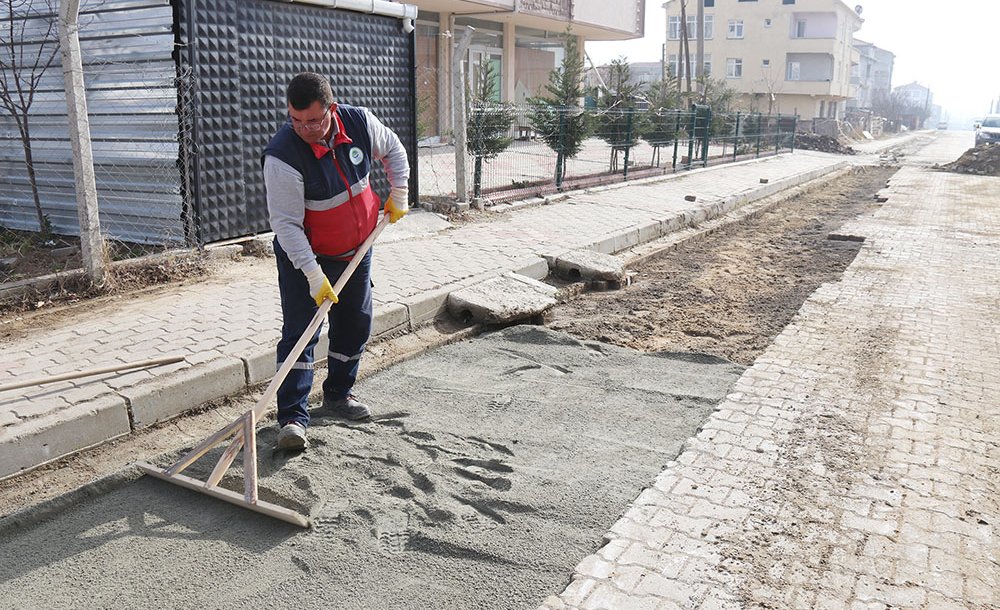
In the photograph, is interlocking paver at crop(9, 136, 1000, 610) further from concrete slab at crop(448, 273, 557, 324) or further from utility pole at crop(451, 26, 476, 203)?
utility pole at crop(451, 26, 476, 203)

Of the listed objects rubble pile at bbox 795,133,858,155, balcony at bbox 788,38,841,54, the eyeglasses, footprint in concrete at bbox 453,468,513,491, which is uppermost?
balcony at bbox 788,38,841,54

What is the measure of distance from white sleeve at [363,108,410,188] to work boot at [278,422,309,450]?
137 cm

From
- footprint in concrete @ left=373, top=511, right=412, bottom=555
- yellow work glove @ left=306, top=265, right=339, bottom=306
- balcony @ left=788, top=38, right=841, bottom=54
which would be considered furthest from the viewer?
balcony @ left=788, top=38, right=841, bottom=54

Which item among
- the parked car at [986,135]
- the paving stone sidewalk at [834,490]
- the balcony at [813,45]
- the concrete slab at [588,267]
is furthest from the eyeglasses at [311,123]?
the balcony at [813,45]

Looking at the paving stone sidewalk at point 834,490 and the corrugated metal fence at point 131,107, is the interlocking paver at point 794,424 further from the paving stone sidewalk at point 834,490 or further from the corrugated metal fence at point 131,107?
the corrugated metal fence at point 131,107

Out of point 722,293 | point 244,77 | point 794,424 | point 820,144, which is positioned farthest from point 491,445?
point 820,144

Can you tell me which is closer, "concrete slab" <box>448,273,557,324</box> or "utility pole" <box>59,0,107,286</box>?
"utility pole" <box>59,0,107,286</box>

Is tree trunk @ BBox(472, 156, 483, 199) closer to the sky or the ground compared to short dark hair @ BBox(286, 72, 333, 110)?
closer to the ground

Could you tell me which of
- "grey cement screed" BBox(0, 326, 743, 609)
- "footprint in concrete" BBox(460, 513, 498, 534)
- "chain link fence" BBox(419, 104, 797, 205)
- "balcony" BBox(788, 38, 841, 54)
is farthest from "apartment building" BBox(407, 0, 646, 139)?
"balcony" BBox(788, 38, 841, 54)

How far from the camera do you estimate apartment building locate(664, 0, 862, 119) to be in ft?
176

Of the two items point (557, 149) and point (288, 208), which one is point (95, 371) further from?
point (557, 149)

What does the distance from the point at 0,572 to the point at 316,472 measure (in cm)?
124

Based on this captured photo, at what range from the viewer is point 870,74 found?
93.4 meters

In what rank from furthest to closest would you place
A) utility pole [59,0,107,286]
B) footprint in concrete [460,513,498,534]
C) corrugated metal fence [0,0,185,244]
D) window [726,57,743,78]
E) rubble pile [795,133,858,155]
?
window [726,57,743,78]
rubble pile [795,133,858,155]
corrugated metal fence [0,0,185,244]
utility pole [59,0,107,286]
footprint in concrete [460,513,498,534]
